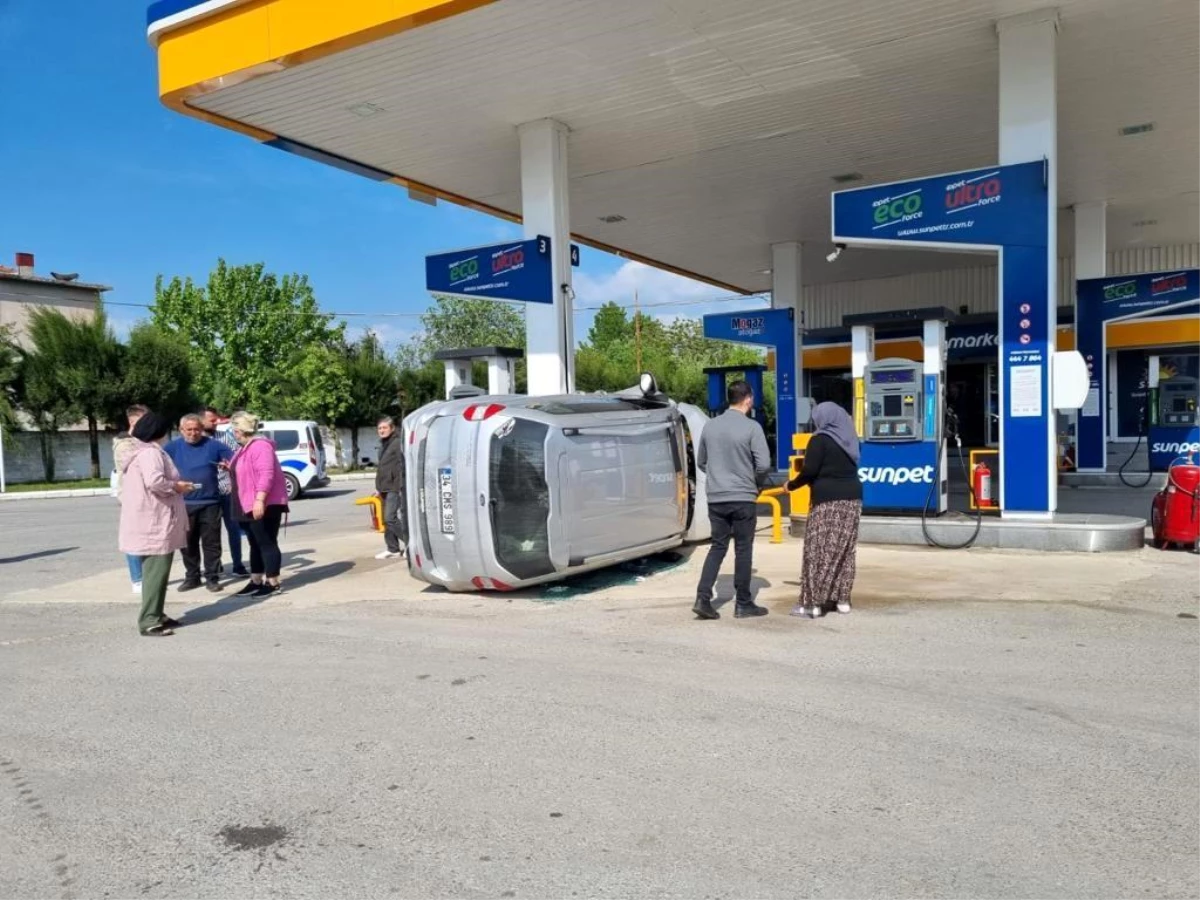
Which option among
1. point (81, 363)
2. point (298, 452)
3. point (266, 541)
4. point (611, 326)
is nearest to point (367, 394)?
point (81, 363)

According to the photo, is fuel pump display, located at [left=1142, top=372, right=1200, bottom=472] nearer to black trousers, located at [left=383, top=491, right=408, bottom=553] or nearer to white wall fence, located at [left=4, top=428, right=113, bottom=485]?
black trousers, located at [left=383, top=491, right=408, bottom=553]

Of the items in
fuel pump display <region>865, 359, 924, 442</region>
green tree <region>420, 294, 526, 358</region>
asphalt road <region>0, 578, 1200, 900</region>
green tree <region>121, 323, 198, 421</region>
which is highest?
green tree <region>420, 294, 526, 358</region>

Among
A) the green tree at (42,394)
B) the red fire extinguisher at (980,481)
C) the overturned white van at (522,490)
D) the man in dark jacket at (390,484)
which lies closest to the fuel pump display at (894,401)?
the red fire extinguisher at (980,481)

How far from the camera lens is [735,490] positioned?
21.7 feet

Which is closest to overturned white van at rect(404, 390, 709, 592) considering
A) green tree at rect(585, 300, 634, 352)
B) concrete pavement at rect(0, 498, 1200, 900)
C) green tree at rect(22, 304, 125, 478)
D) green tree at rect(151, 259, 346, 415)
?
concrete pavement at rect(0, 498, 1200, 900)

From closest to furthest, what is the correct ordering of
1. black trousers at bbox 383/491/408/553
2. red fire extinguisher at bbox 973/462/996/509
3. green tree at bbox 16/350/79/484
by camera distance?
1. red fire extinguisher at bbox 973/462/996/509
2. black trousers at bbox 383/491/408/553
3. green tree at bbox 16/350/79/484

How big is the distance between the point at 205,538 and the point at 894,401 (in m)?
7.64

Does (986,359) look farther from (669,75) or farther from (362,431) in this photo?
(362,431)

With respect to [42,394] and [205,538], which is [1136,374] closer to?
[205,538]

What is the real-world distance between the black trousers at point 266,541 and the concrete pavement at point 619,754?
1302mm

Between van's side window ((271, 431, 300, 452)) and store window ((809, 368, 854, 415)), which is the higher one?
store window ((809, 368, 854, 415))

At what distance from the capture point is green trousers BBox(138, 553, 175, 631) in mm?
6754

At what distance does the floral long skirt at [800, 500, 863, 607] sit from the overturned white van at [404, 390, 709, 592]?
6.26 ft

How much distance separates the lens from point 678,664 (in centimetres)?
558
